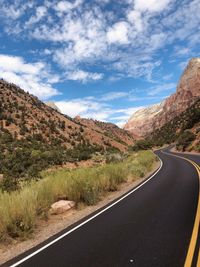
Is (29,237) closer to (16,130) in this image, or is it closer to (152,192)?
(152,192)

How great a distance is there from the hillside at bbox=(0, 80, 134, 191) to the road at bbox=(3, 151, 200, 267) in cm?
1011

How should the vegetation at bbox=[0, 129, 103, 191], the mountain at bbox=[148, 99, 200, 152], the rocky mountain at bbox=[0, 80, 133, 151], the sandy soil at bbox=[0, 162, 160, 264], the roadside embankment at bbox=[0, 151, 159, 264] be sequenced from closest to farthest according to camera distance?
the sandy soil at bbox=[0, 162, 160, 264], the roadside embankment at bbox=[0, 151, 159, 264], the vegetation at bbox=[0, 129, 103, 191], the rocky mountain at bbox=[0, 80, 133, 151], the mountain at bbox=[148, 99, 200, 152]

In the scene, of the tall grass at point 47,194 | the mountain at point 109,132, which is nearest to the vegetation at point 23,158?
the tall grass at point 47,194

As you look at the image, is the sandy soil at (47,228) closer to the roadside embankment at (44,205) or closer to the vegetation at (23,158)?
the roadside embankment at (44,205)

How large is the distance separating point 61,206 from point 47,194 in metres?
0.72

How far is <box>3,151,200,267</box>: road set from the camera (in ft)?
20.1

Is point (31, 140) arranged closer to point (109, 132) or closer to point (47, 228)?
point (47, 228)

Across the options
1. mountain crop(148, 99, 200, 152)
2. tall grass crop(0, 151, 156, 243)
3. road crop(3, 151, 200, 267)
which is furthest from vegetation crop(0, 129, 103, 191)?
mountain crop(148, 99, 200, 152)

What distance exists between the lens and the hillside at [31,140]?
30.9 metres

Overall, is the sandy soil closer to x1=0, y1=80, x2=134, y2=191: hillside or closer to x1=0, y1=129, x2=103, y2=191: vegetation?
x1=0, y1=129, x2=103, y2=191: vegetation

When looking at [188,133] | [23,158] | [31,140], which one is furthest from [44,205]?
[188,133]

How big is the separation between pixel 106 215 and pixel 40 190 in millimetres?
2825

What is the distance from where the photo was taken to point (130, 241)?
728 centimetres

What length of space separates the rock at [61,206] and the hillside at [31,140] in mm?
6515
